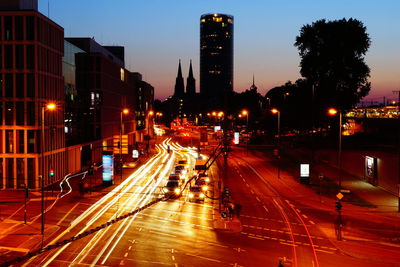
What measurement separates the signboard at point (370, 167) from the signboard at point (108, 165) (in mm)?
30446

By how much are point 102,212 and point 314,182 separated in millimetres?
27880

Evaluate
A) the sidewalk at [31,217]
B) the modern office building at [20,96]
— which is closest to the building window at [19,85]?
the modern office building at [20,96]

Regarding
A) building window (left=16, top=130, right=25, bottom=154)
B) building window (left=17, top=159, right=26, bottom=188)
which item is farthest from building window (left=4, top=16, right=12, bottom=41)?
building window (left=17, top=159, right=26, bottom=188)

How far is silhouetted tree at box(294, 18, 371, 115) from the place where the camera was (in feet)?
266

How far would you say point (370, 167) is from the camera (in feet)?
174

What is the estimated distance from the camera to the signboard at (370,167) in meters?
51.8

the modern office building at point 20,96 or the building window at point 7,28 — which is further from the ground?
the building window at point 7,28

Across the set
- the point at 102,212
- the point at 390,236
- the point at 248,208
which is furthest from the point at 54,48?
the point at 390,236

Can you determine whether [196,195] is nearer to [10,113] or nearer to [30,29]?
[10,113]

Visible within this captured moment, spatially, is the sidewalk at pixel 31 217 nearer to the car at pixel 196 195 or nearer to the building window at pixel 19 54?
the car at pixel 196 195

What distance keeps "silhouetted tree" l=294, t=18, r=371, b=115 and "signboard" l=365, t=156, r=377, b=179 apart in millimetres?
29223

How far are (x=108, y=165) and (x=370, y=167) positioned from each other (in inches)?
1222

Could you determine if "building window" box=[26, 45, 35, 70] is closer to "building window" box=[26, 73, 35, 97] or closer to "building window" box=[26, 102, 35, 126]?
"building window" box=[26, 73, 35, 97]

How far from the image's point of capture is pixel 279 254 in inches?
1014
